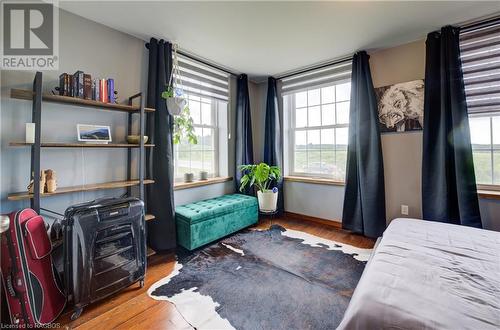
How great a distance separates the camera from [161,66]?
93.4 inches

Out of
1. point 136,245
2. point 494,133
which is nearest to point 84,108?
point 136,245

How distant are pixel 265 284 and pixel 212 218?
98 centimetres

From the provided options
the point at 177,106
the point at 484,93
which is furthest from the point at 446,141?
the point at 177,106

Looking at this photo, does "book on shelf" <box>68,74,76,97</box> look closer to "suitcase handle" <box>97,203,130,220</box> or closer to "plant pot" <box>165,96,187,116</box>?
"plant pot" <box>165,96,187,116</box>

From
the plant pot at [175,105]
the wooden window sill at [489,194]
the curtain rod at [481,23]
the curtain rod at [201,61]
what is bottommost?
the wooden window sill at [489,194]

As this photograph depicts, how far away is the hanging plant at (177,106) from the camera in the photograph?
2.35 metres

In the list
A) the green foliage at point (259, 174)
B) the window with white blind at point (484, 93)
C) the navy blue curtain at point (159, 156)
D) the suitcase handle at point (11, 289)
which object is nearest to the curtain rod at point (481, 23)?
the window with white blind at point (484, 93)

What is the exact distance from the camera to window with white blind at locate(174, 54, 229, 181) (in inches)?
112

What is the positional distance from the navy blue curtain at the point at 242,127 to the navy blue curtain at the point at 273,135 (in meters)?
0.31

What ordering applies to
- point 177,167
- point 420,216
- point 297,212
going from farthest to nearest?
1. point 297,212
2. point 177,167
3. point 420,216

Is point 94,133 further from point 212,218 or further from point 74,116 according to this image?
point 212,218

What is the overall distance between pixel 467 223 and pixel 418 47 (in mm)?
1951

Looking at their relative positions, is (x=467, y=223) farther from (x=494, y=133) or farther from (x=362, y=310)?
(x=362, y=310)

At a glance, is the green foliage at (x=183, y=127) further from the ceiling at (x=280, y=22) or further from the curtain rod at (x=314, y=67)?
the curtain rod at (x=314, y=67)
